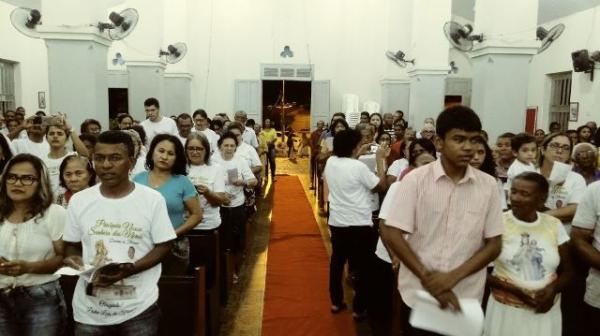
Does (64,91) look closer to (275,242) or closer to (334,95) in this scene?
(275,242)

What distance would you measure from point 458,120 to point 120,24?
696 centimetres

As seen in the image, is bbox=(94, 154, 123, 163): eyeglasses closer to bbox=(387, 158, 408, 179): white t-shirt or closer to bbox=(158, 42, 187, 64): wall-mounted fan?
bbox=(387, 158, 408, 179): white t-shirt

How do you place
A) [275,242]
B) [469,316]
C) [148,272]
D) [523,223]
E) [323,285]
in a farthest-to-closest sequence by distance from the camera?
[275,242] < [323,285] < [523,223] < [148,272] < [469,316]

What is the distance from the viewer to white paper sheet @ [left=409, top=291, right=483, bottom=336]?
2064mm

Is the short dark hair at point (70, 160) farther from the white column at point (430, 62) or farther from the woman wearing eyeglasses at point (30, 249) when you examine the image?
the white column at point (430, 62)

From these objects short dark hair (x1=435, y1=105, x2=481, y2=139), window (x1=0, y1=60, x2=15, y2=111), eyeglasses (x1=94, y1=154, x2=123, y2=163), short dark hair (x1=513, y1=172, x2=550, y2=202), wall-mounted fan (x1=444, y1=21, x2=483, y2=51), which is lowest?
short dark hair (x1=513, y1=172, x2=550, y2=202)

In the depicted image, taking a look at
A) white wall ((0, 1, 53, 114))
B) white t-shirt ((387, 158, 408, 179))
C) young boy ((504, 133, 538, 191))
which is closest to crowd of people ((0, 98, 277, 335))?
white t-shirt ((387, 158, 408, 179))

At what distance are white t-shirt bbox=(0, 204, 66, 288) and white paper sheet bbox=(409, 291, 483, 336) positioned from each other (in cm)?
176

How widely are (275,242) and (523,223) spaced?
488 cm

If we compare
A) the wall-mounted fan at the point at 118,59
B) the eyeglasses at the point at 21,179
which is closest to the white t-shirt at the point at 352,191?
the eyeglasses at the point at 21,179

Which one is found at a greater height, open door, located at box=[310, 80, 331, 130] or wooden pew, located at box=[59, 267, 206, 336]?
open door, located at box=[310, 80, 331, 130]

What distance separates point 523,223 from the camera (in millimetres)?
2701

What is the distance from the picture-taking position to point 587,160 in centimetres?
462

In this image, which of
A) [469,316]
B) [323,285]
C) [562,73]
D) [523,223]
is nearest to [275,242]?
[323,285]
